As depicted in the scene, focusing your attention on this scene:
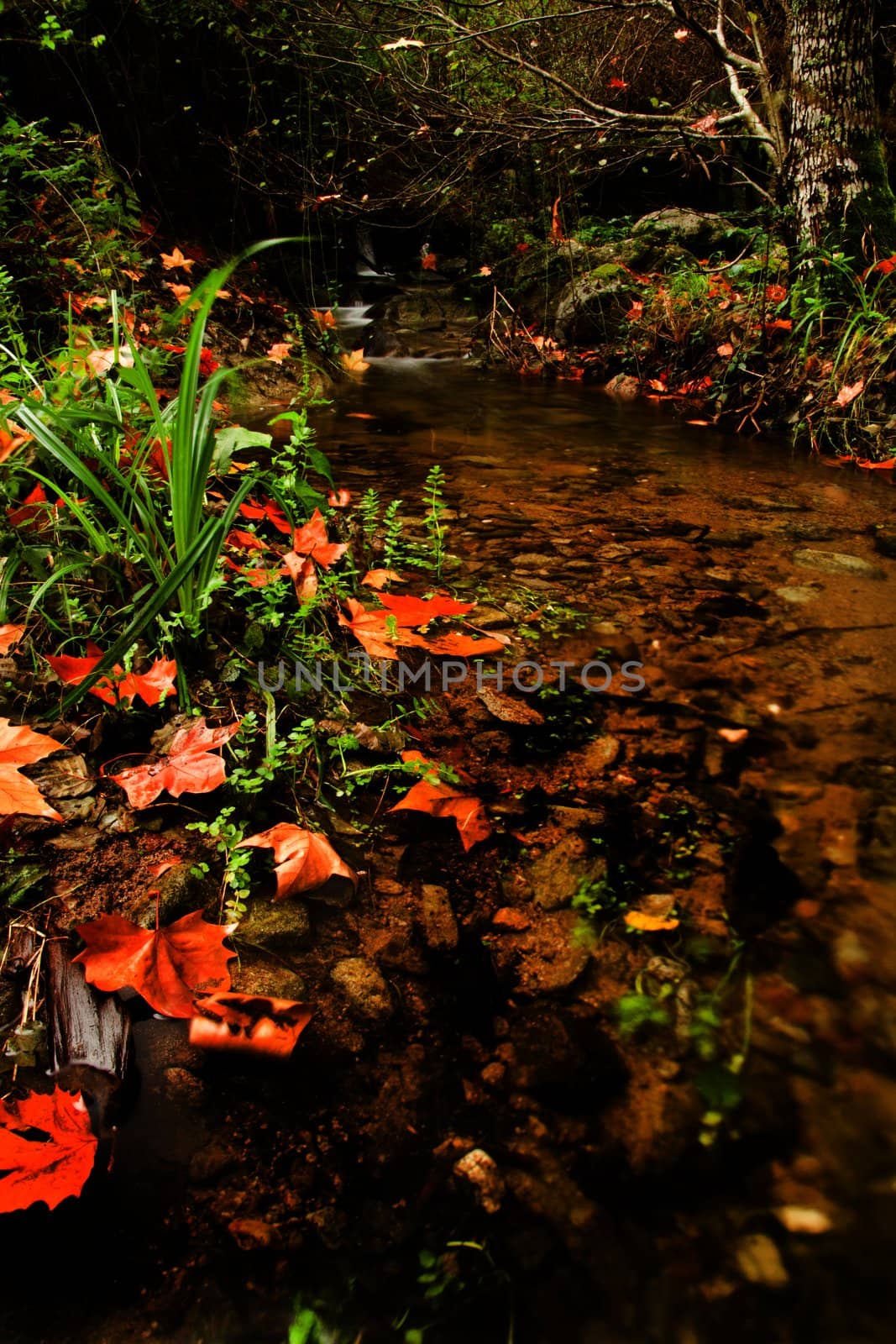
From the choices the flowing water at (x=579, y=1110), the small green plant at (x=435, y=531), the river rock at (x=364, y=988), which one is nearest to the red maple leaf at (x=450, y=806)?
the flowing water at (x=579, y=1110)

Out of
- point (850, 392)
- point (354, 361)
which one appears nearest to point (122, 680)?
point (354, 361)

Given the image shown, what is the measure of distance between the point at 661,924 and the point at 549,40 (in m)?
8.19

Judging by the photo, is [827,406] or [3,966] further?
[827,406]

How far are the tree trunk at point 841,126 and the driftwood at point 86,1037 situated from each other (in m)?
5.07

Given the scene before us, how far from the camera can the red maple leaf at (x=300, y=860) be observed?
3.73ft

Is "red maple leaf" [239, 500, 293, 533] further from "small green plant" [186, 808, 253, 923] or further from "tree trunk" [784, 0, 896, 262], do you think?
"tree trunk" [784, 0, 896, 262]

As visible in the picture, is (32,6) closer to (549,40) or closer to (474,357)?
(474,357)

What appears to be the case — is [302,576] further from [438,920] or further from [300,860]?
[438,920]

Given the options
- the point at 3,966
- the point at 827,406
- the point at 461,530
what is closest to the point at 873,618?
the point at 461,530

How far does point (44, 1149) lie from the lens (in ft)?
2.67

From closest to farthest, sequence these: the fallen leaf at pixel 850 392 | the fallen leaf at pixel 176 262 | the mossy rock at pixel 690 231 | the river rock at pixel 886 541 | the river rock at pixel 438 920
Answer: the river rock at pixel 438 920 → the river rock at pixel 886 541 → the fallen leaf at pixel 850 392 → the fallen leaf at pixel 176 262 → the mossy rock at pixel 690 231

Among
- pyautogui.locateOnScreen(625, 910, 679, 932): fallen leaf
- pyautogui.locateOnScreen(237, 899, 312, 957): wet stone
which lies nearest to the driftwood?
pyautogui.locateOnScreen(237, 899, 312, 957): wet stone

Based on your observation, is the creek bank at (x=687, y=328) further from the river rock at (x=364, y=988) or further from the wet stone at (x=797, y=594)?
the river rock at (x=364, y=988)

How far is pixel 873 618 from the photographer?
2020 millimetres
